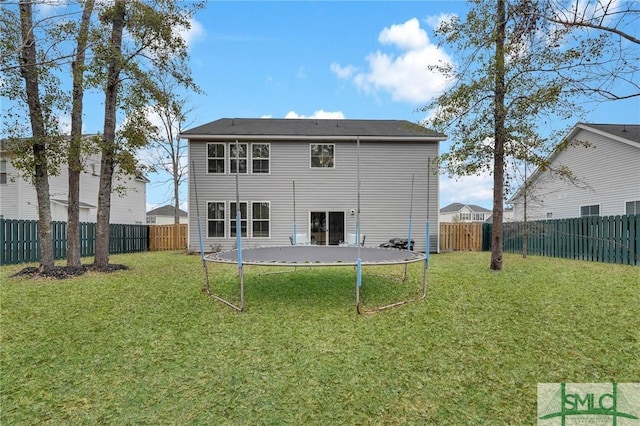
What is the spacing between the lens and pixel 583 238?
43.5 feet

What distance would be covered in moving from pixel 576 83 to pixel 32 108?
33.8 feet

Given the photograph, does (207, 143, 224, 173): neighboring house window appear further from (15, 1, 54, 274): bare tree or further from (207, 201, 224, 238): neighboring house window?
(15, 1, 54, 274): bare tree

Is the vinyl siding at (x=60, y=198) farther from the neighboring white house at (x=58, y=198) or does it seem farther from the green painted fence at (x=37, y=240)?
the green painted fence at (x=37, y=240)

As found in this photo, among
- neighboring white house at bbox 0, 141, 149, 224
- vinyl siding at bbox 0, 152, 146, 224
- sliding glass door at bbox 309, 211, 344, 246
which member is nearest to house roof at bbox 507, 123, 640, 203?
sliding glass door at bbox 309, 211, 344, 246

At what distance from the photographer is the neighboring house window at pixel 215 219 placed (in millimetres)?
15070

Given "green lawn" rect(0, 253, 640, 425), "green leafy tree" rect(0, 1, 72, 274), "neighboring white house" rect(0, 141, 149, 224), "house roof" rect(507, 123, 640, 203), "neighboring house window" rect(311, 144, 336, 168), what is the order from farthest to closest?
"neighboring white house" rect(0, 141, 149, 224) < "neighboring house window" rect(311, 144, 336, 168) < "house roof" rect(507, 123, 640, 203) < "green leafy tree" rect(0, 1, 72, 274) < "green lawn" rect(0, 253, 640, 425)

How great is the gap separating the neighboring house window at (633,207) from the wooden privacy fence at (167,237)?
19192 mm

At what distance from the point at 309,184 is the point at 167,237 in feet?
28.4

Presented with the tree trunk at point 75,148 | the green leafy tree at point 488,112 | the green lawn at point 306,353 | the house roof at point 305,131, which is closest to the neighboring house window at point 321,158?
the house roof at point 305,131

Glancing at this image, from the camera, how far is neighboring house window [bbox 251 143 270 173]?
49.6 ft

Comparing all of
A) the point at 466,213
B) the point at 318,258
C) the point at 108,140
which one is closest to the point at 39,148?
the point at 108,140

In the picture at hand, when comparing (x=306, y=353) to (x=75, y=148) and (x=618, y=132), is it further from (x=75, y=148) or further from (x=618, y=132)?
(x=618, y=132)

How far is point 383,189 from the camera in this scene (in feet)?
50.2

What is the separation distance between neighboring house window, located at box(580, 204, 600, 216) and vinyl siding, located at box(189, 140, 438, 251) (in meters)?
6.85
